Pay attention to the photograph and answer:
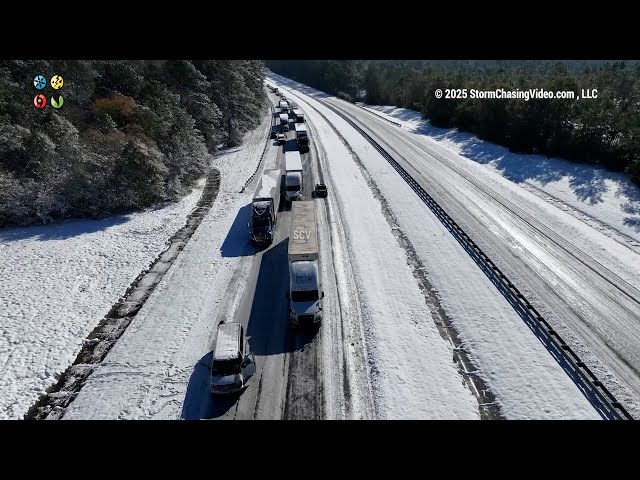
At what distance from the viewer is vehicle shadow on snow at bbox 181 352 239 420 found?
665 inches

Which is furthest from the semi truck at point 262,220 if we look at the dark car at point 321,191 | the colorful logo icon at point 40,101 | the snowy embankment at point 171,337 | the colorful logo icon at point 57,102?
the colorful logo icon at point 40,101

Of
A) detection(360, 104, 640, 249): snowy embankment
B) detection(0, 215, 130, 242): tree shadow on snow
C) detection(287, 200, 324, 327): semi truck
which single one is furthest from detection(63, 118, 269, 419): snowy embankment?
detection(360, 104, 640, 249): snowy embankment

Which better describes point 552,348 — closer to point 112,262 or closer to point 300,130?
point 112,262

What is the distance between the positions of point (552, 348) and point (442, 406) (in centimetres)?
734

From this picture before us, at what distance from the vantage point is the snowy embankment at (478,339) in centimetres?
1712

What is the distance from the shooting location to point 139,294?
81.5 ft

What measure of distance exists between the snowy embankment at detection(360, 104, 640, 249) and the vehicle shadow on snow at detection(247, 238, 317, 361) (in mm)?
25799

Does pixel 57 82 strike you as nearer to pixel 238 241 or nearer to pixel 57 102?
pixel 57 102

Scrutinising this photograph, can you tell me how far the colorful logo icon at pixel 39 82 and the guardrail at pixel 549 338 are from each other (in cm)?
3816

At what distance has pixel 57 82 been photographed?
36.7m

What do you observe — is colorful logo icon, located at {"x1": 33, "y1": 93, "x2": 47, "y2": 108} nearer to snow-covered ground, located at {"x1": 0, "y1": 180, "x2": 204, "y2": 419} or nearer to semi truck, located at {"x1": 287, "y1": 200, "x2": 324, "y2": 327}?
snow-covered ground, located at {"x1": 0, "y1": 180, "x2": 204, "y2": 419}

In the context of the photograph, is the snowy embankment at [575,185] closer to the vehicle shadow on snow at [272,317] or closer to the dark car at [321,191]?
the dark car at [321,191]
